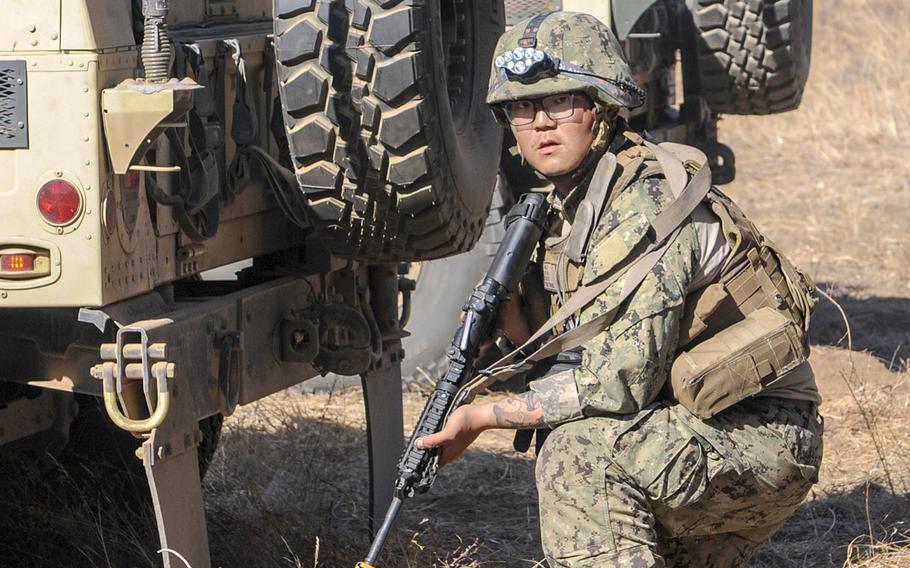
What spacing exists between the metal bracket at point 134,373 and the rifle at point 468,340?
55cm

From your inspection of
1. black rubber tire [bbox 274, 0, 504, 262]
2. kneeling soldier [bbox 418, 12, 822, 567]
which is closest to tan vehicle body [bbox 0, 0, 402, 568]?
black rubber tire [bbox 274, 0, 504, 262]

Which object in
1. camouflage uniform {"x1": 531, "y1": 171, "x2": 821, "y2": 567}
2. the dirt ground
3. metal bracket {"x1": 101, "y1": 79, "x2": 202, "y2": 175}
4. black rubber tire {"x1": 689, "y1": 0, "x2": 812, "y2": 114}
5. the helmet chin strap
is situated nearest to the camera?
metal bracket {"x1": 101, "y1": 79, "x2": 202, "y2": 175}

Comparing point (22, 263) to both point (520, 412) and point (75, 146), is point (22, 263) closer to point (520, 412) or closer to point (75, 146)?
point (75, 146)

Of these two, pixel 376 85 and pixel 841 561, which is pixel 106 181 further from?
pixel 841 561

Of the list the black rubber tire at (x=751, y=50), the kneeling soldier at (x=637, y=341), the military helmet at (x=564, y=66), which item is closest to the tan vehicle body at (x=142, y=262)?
the kneeling soldier at (x=637, y=341)

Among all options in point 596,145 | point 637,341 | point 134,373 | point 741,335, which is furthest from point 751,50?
point 134,373

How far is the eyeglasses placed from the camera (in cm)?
352

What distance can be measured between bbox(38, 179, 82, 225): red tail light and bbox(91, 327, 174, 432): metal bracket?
280 millimetres

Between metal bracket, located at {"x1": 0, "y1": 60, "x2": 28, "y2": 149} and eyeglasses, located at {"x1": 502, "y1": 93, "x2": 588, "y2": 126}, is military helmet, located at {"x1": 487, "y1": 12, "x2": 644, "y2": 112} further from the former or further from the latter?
metal bracket, located at {"x1": 0, "y1": 60, "x2": 28, "y2": 149}

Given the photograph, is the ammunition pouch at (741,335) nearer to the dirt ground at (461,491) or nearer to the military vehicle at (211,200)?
the military vehicle at (211,200)

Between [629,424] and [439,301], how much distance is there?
342 cm

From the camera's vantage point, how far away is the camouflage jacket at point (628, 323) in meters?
3.30

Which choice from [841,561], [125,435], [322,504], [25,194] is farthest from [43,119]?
[841,561]

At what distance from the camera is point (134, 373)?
11.0 ft
